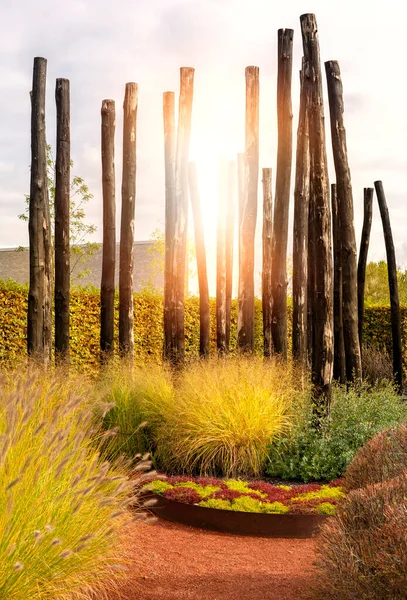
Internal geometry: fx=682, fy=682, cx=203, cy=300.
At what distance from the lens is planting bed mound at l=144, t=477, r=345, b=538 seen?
213 inches

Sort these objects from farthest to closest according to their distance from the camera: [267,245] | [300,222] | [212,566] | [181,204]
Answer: [267,245]
[181,204]
[300,222]
[212,566]

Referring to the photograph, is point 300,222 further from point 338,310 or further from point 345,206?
point 338,310

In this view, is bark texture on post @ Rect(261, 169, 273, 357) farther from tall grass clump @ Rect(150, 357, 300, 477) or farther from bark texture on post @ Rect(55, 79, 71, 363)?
tall grass clump @ Rect(150, 357, 300, 477)

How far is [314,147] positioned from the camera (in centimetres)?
875

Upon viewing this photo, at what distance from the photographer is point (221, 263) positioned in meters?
15.6

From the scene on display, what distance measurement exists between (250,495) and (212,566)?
1409 millimetres

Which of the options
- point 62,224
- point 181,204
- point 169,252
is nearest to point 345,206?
point 181,204

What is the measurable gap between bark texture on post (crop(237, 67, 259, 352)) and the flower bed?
516 cm

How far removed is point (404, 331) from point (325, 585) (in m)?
15.5

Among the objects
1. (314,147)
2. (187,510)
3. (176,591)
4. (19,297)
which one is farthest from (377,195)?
(176,591)

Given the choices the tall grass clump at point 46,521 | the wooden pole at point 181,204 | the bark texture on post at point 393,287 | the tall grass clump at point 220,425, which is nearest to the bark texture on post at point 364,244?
the bark texture on post at point 393,287

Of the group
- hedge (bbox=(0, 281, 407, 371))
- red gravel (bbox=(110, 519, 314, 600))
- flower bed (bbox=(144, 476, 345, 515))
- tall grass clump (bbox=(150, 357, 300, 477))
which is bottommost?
red gravel (bbox=(110, 519, 314, 600))

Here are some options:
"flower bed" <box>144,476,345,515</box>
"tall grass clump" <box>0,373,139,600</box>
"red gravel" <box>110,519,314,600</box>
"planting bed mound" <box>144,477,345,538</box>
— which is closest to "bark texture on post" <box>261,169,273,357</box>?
"flower bed" <box>144,476,345,515</box>

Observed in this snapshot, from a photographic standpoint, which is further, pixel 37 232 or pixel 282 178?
pixel 282 178
